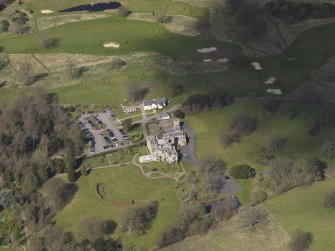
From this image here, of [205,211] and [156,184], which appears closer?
[205,211]

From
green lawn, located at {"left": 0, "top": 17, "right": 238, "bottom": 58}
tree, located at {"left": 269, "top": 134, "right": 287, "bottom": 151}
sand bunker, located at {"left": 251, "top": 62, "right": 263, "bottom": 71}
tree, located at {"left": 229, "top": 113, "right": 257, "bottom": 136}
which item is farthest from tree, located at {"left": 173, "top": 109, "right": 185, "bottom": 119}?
green lawn, located at {"left": 0, "top": 17, "right": 238, "bottom": 58}

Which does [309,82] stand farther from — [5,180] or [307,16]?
[5,180]

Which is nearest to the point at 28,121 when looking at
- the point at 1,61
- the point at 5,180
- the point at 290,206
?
the point at 5,180

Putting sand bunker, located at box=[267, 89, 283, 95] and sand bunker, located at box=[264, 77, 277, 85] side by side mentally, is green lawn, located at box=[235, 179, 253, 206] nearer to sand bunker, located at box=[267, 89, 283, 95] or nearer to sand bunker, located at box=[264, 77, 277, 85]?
sand bunker, located at box=[267, 89, 283, 95]

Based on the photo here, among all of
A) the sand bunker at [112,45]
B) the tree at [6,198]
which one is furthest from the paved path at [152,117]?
the sand bunker at [112,45]

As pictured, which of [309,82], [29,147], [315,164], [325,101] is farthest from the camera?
[309,82]

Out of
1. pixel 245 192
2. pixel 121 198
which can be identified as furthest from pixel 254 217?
pixel 121 198
